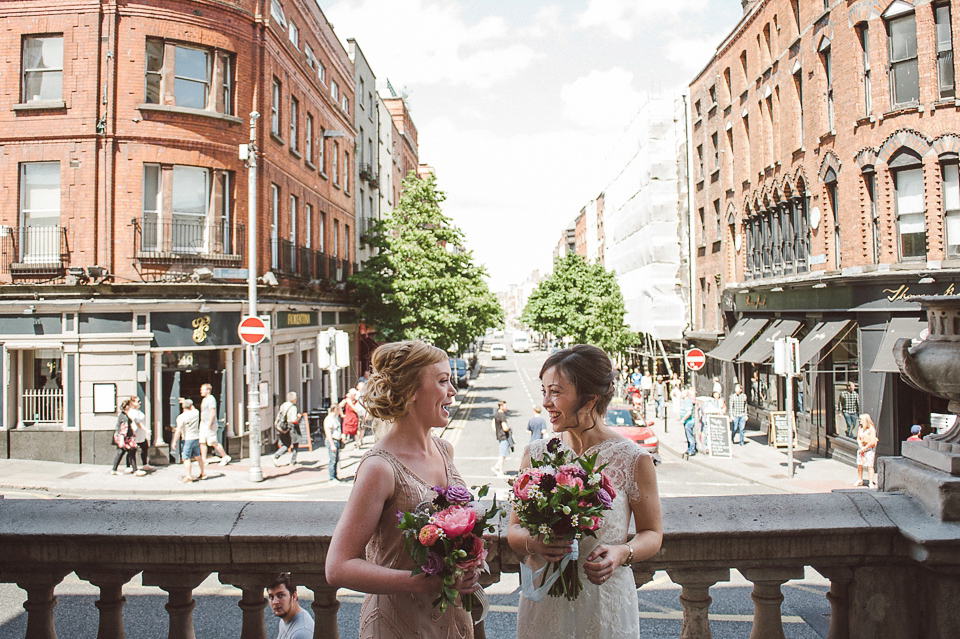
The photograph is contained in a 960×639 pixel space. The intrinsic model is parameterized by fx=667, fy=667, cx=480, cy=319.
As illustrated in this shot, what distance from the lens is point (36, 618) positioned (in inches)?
132

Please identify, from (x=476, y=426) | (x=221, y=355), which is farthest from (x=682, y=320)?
(x=221, y=355)

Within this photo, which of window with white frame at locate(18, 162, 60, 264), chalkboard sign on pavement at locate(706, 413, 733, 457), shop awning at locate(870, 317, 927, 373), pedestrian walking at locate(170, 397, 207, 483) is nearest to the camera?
pedestrian walking at locate(170, 397, 207, 483)

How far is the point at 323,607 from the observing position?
3.33 metres

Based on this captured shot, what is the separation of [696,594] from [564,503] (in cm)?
133

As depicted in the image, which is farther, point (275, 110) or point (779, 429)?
point (275, 110)

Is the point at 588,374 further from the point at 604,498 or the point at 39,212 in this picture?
the point at 39,212

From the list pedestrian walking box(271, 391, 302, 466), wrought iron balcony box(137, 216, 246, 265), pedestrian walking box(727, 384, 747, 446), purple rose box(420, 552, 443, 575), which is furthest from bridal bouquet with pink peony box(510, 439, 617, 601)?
pedestrian walking box(727, 384, 747, 446)

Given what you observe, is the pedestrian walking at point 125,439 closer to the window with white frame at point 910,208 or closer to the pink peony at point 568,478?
the pink peony at point 568,478

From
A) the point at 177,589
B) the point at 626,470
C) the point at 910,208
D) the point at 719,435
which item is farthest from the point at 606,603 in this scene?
the point at 910,208

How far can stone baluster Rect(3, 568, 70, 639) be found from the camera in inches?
130

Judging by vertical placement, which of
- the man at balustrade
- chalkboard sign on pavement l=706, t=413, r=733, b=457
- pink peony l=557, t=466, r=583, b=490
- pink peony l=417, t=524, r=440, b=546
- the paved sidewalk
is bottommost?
the paved sidewalk

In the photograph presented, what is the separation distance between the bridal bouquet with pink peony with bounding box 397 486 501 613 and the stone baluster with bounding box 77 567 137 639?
1.82 meters

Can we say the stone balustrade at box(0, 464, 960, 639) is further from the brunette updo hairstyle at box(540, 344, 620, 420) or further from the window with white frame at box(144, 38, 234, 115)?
the window with white frame at box(144, 38, 234, 115)

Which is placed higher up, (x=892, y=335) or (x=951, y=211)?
(x=951, y=211)
